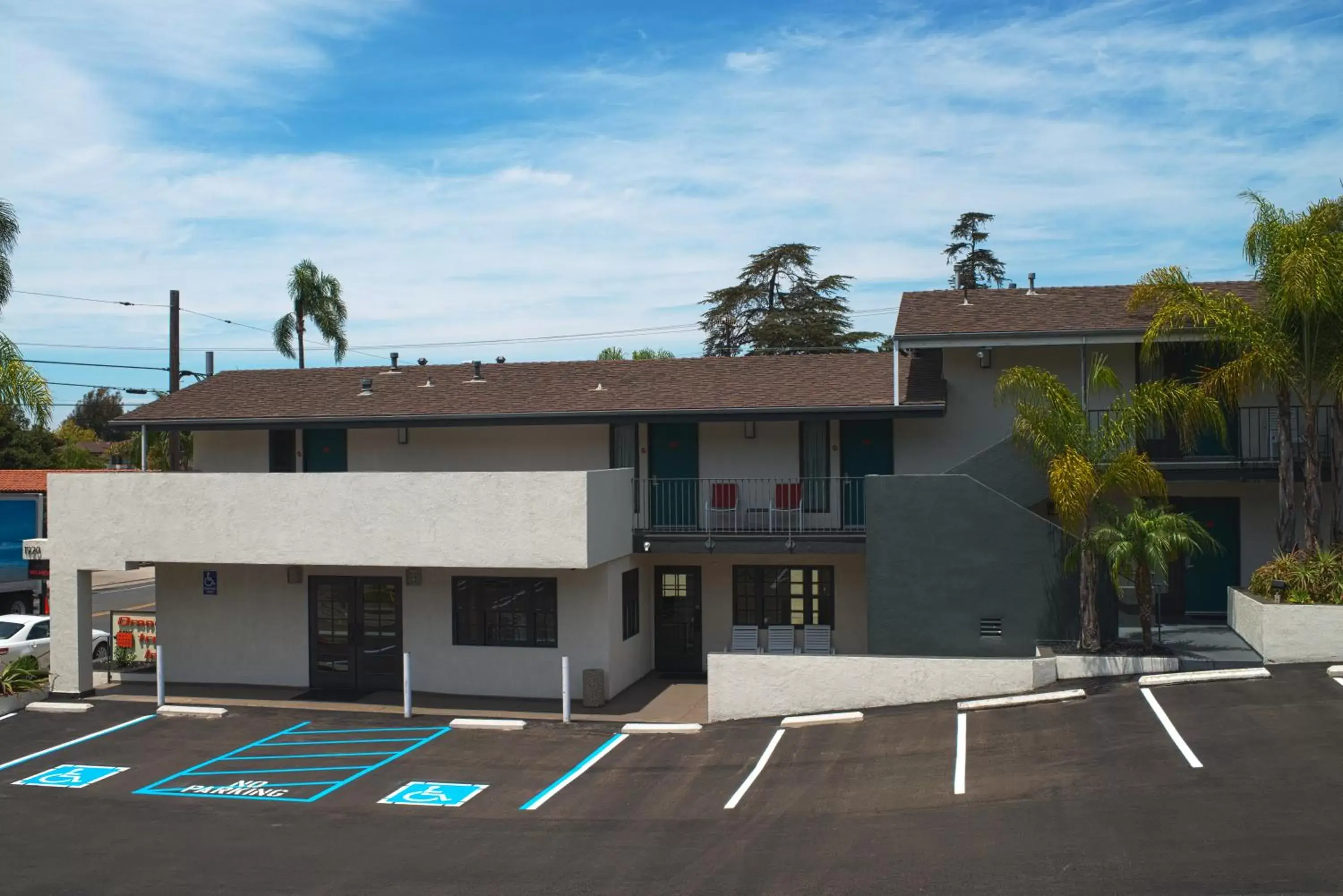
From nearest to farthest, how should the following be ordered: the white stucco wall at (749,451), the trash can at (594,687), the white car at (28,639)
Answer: the trash can at (594,687) < the white car at (28,639) < the white stucco wall at (749,451)

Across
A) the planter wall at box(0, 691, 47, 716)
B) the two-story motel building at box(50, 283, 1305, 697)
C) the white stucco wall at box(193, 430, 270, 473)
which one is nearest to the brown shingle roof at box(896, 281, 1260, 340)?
the two-story motel building at box(50, 283, 1305, 697)

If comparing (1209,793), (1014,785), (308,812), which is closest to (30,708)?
(308,812)

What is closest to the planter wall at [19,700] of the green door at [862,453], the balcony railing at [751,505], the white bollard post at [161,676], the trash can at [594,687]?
the white bollard post at [161,676]

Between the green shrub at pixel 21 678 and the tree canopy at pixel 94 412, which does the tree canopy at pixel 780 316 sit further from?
the tree canopy at pixel 94 412

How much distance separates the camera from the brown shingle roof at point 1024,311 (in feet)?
65.2

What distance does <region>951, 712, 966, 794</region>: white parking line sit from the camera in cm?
1286

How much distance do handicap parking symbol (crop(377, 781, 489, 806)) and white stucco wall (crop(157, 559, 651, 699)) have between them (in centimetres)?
531

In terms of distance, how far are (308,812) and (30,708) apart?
9011 mm

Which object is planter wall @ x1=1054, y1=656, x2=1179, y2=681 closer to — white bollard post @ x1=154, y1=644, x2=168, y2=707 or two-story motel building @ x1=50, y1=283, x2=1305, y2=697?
two-story motel building @ x1=50, y1=283, x2=1305, y2=697

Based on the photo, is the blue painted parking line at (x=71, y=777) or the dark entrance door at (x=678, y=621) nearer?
the blue painted parking line at (x=71, y=777)

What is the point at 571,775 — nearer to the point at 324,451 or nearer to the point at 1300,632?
the point at 1300,632

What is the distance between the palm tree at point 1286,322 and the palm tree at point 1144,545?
2.36 metres

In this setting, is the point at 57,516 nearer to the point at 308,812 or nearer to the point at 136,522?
the point at 136,522

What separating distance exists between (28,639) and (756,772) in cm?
1563
